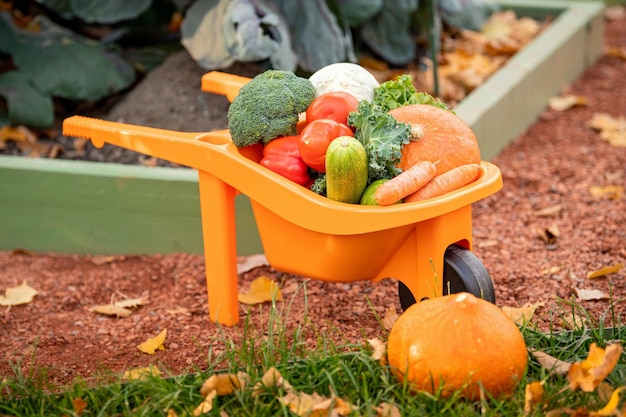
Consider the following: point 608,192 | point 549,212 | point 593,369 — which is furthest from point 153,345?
Result: point 608,192

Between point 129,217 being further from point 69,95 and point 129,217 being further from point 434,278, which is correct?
point 434,278

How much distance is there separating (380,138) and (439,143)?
0.20 metres

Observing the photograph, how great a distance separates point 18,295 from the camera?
3.60 metres

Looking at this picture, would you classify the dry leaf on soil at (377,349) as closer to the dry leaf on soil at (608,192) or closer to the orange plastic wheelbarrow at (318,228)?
the orange plastic wheelbarrow at (318,228)

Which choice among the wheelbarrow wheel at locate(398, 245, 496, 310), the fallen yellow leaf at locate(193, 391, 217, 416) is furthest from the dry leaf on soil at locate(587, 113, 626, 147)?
the fallen yellow leaf at locate(193, 391, 217, 416)

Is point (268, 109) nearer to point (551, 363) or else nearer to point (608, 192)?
point (551, 363)

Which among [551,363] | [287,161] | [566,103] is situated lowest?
[566,103]

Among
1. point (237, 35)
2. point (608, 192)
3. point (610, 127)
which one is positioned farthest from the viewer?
point (610, 127)

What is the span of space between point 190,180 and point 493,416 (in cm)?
182

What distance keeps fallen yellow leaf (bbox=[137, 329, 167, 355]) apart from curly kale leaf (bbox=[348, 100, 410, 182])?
895 millimetres

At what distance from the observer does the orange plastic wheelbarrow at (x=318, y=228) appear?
271 cm

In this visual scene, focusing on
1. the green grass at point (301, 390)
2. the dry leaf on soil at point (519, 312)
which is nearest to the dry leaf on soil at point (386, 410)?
the green grass at point (301, 390)

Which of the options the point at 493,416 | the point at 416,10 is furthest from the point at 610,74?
the point at 493,416

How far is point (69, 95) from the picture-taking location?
15.3 feet
